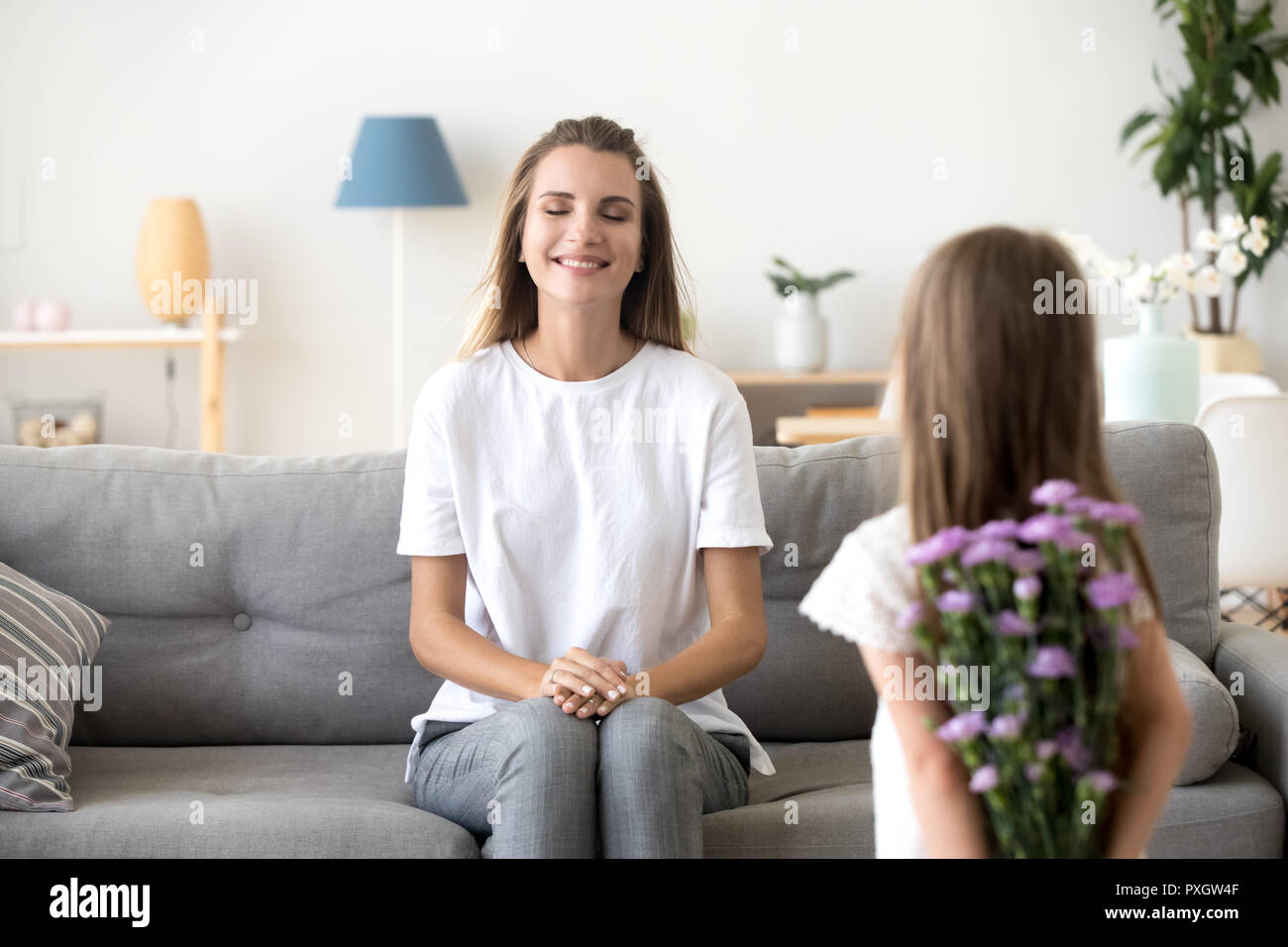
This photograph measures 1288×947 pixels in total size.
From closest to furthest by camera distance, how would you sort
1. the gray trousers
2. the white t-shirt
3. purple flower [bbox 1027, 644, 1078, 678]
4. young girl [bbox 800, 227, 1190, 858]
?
purple flower [bbox 1027, 644, 1078, 678] < young girl [bbox 800, 227, 1190, 858] < the gray trousers < the white t-shirt

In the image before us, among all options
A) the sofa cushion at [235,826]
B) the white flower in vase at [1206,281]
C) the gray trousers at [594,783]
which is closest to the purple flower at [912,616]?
the gray trousers at [594,783]

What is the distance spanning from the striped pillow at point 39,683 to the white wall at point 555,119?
285 cm

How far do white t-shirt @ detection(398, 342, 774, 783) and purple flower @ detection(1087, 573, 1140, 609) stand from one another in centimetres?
76

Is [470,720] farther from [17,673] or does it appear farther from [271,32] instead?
[271,32]

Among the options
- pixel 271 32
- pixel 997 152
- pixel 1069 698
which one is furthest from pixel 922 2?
pixel 1069 698

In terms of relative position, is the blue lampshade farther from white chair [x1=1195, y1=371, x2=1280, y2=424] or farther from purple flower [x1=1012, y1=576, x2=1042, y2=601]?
purple flower [x1=1012, y1=576, x2=1042, y2=601]

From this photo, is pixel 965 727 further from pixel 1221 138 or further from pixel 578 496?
pixel 1221 138

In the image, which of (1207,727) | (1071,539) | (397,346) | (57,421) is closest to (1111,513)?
(1071,539)

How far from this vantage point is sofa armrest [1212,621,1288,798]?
152 centimetres

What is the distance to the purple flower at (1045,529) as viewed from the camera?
761 millimetres

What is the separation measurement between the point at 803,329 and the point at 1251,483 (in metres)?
1.73

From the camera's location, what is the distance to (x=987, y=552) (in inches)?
29.8

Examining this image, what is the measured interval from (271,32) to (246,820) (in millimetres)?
3644

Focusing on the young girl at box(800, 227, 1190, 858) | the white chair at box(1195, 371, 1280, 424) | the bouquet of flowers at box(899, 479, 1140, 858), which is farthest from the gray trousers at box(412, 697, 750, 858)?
the white chair at box(1195, 371, 1280, 424)
